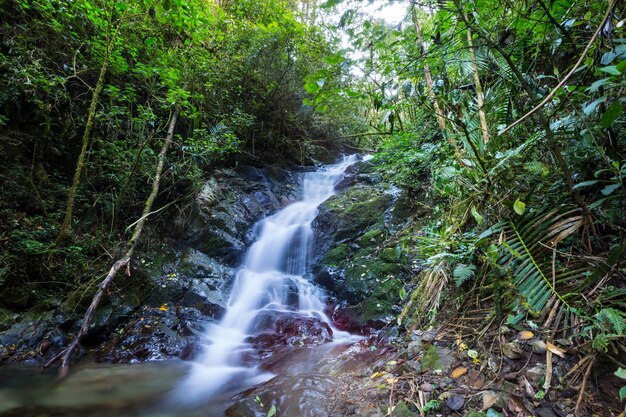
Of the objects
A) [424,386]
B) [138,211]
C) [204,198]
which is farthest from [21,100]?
[424,386]

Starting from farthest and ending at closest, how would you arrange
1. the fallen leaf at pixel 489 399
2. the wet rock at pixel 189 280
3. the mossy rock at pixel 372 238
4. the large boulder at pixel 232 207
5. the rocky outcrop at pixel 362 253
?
the large boulder at pixel 232 207 → the mossy rock at pixel 372 238 → the wet rock at pixel 189 280 → the rocky outcrop at pixel 362 253 → the fallen leaf at pixel 489 399

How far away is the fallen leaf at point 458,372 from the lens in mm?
1922

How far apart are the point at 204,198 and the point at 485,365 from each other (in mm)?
7381

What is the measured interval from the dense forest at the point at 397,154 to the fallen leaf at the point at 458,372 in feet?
0.04

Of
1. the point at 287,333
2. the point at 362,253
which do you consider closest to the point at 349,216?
the point at 362,253

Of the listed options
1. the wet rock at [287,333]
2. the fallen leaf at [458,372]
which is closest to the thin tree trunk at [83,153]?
the wet rock at [287,333]

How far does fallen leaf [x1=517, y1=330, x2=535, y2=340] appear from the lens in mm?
1866

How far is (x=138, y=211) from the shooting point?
709 cm

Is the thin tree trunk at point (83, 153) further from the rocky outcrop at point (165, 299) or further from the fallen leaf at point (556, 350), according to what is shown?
the fallen leaf at point (556, 350)

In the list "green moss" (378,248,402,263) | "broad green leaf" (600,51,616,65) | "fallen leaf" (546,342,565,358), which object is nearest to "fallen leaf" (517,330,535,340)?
"fallen leaf" (546,342,565,358)

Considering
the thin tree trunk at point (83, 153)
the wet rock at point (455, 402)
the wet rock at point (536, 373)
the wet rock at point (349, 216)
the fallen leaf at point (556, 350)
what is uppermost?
the thin tree trunk at point (83, 153)

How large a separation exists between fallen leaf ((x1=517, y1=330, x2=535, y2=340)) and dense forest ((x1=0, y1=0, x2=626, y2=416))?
10mm

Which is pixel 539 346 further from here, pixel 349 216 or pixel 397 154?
pixel 349 216

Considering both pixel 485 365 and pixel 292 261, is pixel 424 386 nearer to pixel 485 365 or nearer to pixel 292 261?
pixel 485 365
